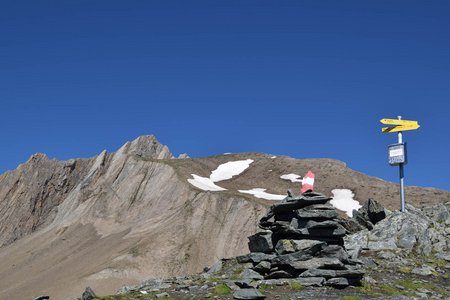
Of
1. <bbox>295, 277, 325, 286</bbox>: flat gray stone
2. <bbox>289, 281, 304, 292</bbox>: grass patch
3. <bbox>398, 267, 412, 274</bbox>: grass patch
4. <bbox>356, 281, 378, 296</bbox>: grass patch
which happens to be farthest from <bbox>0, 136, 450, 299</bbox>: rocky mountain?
<bbox>356, 281, 378, 296</bbox>: grass patch

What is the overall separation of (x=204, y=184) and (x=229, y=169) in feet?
76.1

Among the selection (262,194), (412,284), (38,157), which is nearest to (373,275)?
(412,284)

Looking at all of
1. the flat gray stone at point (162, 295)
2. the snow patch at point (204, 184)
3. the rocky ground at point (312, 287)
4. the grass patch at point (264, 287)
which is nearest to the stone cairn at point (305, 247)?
the rocky ground at point (312, 287)

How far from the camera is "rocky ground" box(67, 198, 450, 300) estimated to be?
82.0 ft

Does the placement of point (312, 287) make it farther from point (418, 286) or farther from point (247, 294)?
point (418, 286)

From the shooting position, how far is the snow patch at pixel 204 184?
102056 millimetres

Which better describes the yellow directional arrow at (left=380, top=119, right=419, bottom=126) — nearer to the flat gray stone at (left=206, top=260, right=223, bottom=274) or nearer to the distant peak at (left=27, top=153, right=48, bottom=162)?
the flat gray stone at (left=206, top=260, right=223, bottom=274)

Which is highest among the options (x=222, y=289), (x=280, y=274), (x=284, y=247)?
(x=284, y=247)

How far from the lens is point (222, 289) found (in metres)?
25.0

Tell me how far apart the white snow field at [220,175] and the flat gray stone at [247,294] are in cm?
7582

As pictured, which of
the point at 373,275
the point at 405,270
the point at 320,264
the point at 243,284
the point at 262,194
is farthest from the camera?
the point at 262,194

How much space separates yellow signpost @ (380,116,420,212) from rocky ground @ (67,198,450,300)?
2555 millimetres

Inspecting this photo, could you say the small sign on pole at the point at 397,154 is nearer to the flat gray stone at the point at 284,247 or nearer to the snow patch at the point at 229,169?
the flat gray stone at the point at 284,247

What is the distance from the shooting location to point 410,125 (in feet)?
132
